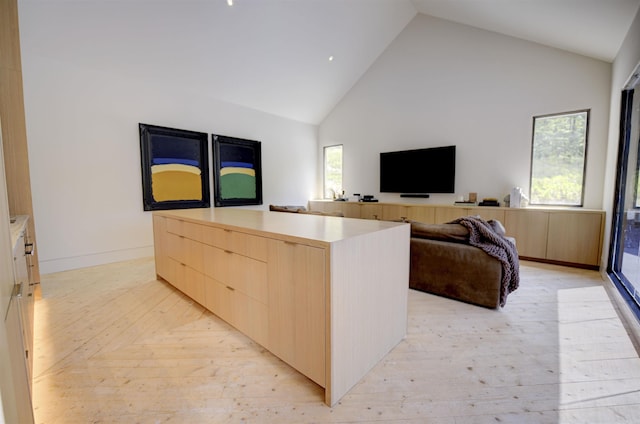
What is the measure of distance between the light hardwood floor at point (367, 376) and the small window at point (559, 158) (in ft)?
6.88

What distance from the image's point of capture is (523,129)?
4.39m

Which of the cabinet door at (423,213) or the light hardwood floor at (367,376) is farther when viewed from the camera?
the cabinet door at (423,213)

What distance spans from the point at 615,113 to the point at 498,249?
2739 mm

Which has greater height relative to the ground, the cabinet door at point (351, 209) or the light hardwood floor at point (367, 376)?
the cabinet door at point (351, 209)

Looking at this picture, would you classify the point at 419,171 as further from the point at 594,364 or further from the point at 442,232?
the point at 594,364

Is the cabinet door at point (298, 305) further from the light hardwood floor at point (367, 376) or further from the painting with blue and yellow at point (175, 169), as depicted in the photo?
the painting with blue and yellow at point (175, 169)

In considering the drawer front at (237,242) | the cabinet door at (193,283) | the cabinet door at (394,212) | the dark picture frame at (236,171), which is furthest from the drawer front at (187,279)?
the cabinet door at (394,212)

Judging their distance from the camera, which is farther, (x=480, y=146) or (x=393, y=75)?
(x=393, y=75)

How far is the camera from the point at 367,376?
5.35 ft

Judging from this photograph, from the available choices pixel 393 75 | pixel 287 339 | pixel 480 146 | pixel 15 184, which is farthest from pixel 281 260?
pixel 393 75

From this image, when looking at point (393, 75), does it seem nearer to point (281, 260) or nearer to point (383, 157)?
point (383, 157)

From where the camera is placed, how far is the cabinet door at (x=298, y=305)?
1384 millimetres

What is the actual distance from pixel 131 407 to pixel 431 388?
160 cm

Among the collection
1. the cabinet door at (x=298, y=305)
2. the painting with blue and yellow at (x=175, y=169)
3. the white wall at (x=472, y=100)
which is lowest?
the cabinet door at (x=298, y=305)
